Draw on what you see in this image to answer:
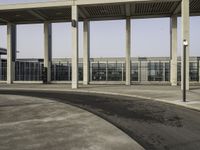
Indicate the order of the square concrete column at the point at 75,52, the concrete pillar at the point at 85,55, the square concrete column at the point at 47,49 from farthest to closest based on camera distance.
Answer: the square concrete column at the point at 47,49 < the concrete pillar at the point at 85,55 < the square concrete column at the point at 75,52

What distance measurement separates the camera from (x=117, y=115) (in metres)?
10.1

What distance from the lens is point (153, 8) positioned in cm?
2841

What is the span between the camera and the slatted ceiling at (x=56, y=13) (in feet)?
95.5

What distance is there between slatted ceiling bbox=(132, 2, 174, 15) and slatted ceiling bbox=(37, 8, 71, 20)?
27.3 feet

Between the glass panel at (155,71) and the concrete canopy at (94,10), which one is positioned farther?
the glass panel at (155,71)

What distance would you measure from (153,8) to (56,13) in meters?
12.1

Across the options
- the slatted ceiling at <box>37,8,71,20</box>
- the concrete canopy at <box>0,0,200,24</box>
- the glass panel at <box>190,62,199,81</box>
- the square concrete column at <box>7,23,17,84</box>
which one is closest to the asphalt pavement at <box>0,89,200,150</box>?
the concrete canopy at <box>0,0,200,24</box>

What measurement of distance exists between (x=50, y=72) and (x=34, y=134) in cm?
2814

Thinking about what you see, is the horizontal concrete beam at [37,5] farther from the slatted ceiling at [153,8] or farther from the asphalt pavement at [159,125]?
the asphalt pavement at [159,125]

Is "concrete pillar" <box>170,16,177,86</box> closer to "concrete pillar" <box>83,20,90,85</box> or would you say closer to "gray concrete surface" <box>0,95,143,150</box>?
"concrete pillar" <box>83,20,90,85</box>

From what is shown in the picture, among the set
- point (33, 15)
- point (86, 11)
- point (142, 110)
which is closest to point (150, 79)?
point (86, 11)

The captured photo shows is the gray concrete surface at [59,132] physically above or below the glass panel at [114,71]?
below

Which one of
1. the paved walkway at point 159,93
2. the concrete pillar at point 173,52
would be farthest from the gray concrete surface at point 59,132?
the concrete pillar at point 173,52

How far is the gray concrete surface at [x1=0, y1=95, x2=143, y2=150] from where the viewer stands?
5.85 metres
